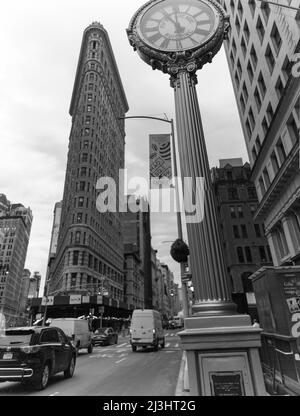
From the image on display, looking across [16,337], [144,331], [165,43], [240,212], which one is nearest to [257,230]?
[240,212]

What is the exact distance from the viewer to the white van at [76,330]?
21000 millimetres

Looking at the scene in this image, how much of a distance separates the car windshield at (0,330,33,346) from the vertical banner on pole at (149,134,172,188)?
6.56m

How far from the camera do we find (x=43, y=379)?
9.26 m

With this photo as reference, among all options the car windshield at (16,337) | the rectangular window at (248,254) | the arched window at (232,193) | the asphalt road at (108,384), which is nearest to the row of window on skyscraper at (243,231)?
the rectangular window at (248,254)

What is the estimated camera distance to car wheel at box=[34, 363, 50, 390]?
29.4 ft

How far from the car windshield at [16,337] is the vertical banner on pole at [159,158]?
6.56 m

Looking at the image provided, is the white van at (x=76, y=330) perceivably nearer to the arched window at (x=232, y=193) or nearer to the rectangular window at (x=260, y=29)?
the rectangular window at (x=260, y=29)

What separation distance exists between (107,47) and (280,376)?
11061 centimetres

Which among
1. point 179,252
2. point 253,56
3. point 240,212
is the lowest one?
point 179,252

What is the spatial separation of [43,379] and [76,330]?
504 inches

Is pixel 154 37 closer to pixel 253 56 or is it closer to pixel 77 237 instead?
pixel 253 56

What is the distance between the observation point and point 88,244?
6494 cm

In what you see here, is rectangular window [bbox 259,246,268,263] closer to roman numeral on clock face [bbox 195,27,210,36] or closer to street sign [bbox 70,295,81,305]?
street sign [bbox 70,295,81,305]

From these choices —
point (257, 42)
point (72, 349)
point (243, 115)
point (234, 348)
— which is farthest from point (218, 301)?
point (243, 115)
